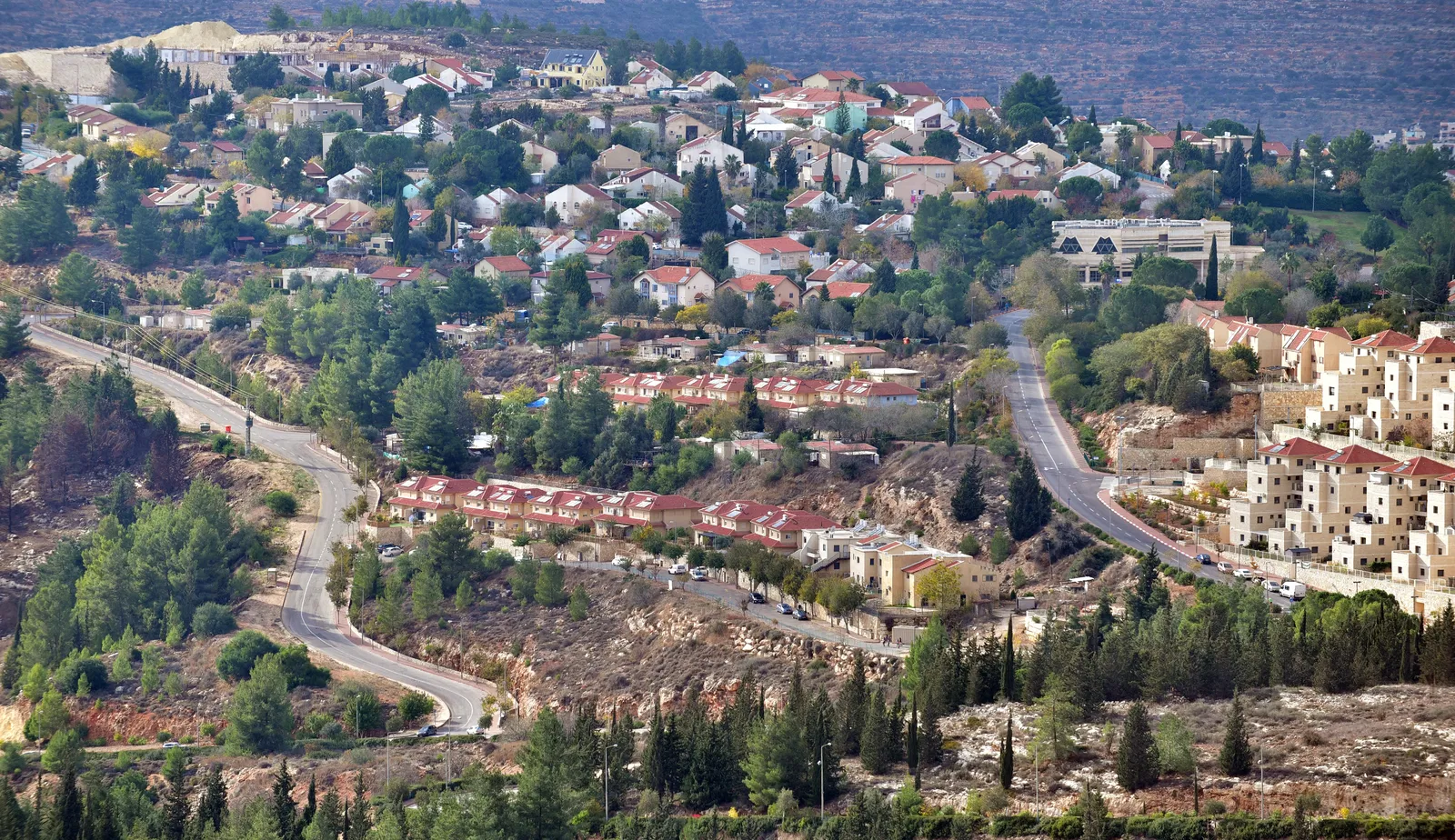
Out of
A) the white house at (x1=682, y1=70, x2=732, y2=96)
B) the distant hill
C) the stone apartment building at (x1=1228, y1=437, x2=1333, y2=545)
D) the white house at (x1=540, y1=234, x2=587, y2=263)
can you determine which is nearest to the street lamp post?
the stone apartment building at (x1=1228, y1=437, x2=1333, y2=545)

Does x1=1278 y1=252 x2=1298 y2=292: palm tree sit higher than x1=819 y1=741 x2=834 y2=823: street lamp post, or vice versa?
x1=1278 y1=252 x2=1298 y2=292: palm tree

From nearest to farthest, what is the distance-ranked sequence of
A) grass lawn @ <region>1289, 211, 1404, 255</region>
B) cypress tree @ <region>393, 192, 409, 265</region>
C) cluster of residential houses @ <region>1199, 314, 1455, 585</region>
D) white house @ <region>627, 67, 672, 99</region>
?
cluster of residential houses @ <region>1199, 314, 1455, 585</region>, grass lawn @ <region>1289, 211, 1404, 255</region>, cypress tree @ <region>393, 192, 409, 265</region>, white house @ <region>627, 67, 672, 99</region>

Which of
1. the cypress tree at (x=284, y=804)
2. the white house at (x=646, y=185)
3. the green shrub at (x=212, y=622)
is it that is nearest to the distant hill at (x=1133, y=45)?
the white house at (x=646, y=185)

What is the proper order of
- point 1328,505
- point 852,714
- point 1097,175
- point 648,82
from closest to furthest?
point 852,714, point 1328,505, point 1097,175, point 648,82

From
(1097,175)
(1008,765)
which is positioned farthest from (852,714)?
(1097,175)

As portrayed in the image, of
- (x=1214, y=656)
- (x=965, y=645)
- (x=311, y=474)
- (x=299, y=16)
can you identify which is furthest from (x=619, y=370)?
(x=299, y=16)

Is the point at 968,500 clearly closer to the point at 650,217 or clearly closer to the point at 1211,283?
the point at 1211,283

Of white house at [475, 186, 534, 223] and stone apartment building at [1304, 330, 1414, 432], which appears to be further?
white house at [475, 186, 534, 223]

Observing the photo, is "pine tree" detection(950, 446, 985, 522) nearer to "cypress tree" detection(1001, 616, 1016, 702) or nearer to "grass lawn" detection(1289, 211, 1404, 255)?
"cypress tree" detection(1001, 616, 1016, 702)
